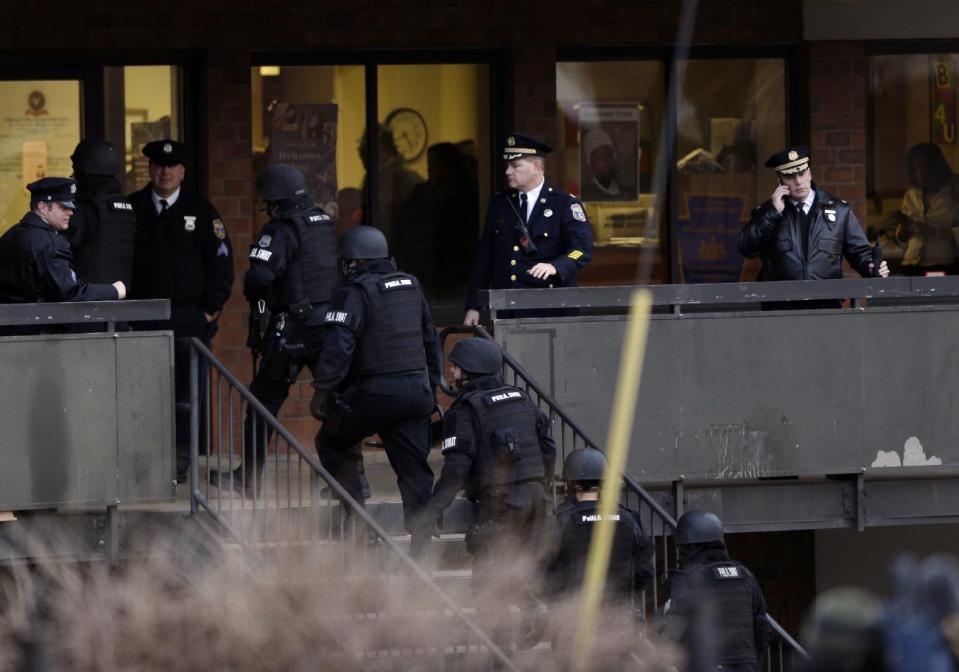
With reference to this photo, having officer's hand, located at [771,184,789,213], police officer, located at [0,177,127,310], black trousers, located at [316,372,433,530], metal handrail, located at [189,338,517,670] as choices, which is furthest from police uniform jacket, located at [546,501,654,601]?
police officer, located at [0,177,127,310]

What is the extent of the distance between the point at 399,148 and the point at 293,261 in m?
3.44

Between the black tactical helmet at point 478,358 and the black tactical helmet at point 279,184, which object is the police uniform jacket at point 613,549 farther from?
the black tactical helmet at point 279,184

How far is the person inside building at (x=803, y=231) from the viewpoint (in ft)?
31.4

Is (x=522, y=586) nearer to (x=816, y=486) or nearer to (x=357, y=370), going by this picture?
(x=357, y=370)

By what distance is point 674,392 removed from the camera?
9.48 m

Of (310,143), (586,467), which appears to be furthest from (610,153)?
(586,467)

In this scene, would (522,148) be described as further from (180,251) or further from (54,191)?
(54,191)

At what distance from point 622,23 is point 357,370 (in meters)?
4.53

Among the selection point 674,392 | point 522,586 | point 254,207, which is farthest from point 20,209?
point 522,586

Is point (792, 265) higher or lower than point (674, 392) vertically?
higher

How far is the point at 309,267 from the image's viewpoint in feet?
28.8

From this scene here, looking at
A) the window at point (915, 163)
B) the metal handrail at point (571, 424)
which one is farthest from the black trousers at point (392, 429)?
the window at point (915, 163)

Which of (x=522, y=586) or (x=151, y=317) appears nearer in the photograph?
(x=522, y=586)

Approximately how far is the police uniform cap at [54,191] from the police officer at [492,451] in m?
1.85
